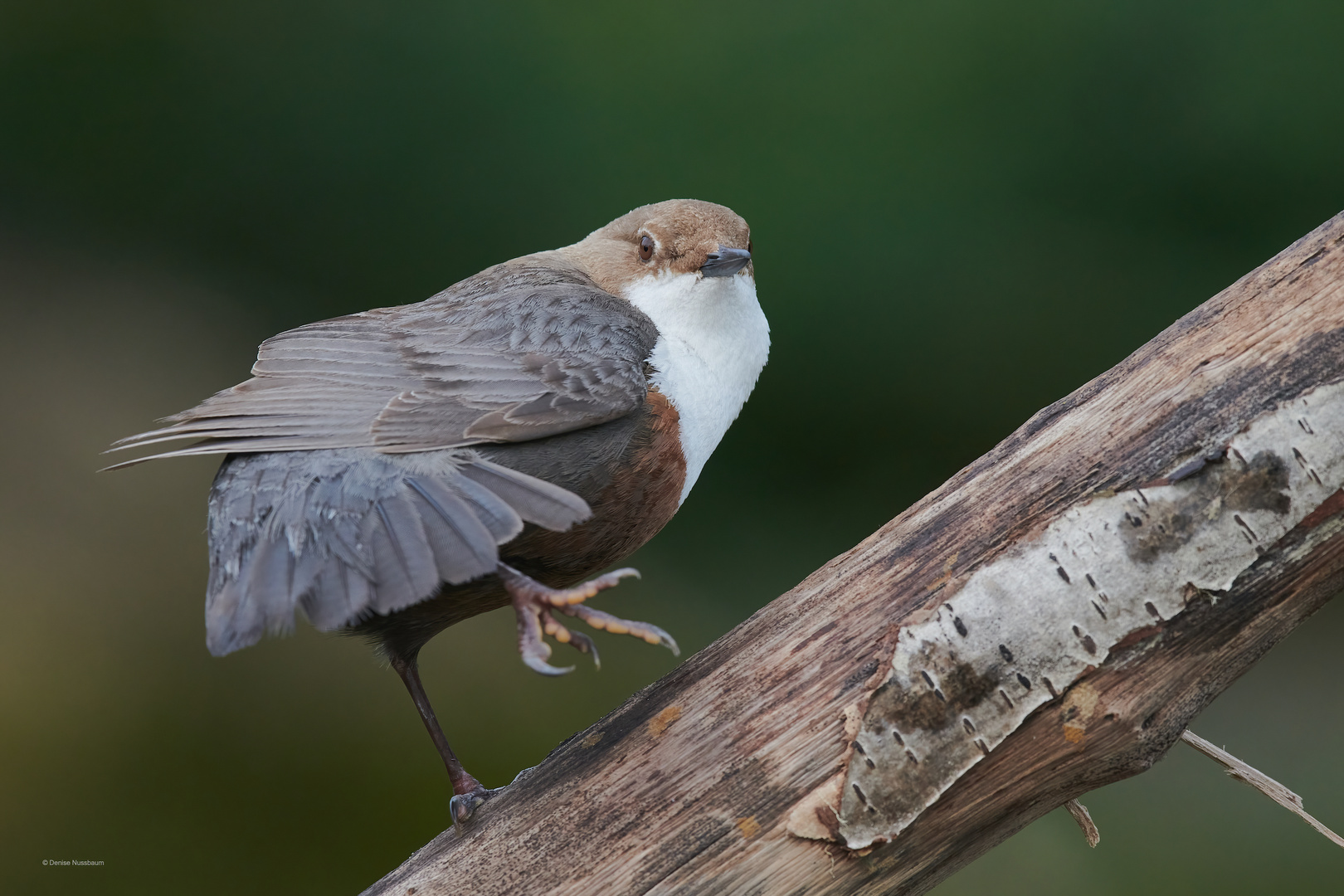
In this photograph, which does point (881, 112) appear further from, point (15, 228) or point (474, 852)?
point (15, 228)

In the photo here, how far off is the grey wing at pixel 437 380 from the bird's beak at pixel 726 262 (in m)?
0.21

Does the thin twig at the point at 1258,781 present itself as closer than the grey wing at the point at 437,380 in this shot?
Yes

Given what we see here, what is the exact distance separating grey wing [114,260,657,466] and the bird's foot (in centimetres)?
72

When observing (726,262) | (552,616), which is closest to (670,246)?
(726,262)

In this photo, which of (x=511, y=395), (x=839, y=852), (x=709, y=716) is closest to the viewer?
(x=839, y=852)

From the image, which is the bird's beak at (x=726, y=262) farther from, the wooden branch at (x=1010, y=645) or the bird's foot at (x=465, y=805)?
the bird's foot at (x=465, y=805)

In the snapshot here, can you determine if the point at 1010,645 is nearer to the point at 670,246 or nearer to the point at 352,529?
the point at 352,529

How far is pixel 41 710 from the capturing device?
3574 mm

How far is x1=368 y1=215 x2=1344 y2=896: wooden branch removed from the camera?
1.67 m

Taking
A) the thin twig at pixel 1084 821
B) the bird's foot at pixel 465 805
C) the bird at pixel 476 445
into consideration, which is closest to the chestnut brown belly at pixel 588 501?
the bird at pixel 476 445

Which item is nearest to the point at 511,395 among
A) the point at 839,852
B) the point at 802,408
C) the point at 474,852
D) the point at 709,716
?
the point at 709,716

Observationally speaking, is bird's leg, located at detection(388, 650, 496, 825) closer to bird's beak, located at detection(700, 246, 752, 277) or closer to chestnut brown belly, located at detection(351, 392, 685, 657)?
chestnut brown belly, located at detection(351, 392, 685, 657)

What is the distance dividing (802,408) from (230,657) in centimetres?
230

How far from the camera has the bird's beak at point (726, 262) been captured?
7.90ft
